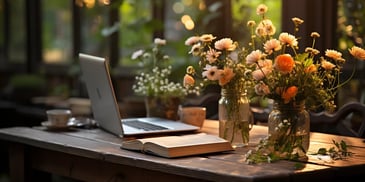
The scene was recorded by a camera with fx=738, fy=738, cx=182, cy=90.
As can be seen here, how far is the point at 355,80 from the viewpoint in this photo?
12.8ft

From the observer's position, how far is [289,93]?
93.4 inches

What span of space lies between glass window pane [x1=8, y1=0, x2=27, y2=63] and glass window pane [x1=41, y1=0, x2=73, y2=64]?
182 millimetres

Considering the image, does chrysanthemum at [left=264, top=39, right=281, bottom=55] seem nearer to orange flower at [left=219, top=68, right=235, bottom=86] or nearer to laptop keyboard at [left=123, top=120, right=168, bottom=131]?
orange flower at [left=219, top=68, right=235, bottom=86]

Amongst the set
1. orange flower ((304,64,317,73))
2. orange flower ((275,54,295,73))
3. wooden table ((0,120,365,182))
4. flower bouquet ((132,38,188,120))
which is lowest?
wooden table ((0,120,365,182))

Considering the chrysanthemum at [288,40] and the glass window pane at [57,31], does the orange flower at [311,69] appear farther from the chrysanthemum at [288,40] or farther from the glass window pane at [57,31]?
the glass window pane at [57,31]

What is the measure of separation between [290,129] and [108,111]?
33.3 inches

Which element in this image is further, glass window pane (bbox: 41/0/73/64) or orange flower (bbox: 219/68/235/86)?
glass window pane (bbox: 41/0/73/64)

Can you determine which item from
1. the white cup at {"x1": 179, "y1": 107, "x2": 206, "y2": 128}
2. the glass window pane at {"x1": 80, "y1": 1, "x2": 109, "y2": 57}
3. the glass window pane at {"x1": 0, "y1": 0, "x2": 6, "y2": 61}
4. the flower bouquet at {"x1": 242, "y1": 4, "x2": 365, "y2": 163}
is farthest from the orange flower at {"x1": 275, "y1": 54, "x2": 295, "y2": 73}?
the glass window pane at {"x1": 0, "y1": 0, "x2": 6, "y2": 61}

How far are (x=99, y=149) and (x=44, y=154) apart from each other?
1.64 ft

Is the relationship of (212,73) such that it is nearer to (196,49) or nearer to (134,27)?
(196,49)

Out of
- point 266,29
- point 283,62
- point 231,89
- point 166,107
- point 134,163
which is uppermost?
point 266,29

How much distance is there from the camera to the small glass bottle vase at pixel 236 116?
272 centimetres

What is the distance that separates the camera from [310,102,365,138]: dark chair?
10.1 ft

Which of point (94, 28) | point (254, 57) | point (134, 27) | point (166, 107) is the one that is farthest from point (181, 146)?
point (94, 28)
